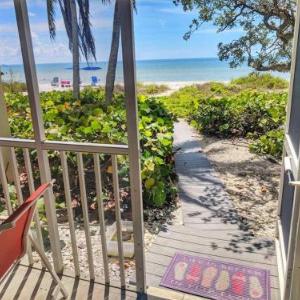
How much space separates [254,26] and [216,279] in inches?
192

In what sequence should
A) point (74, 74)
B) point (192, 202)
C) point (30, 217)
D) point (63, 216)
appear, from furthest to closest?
point (192, 202), point (63, 216), point (74, 74), point (30, 217)

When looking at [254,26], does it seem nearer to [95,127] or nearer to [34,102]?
[95,127]

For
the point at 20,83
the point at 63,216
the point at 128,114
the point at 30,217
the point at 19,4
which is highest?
the point at 19,4

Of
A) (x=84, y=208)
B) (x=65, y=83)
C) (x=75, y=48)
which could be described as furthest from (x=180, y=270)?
(x=75, y=48)

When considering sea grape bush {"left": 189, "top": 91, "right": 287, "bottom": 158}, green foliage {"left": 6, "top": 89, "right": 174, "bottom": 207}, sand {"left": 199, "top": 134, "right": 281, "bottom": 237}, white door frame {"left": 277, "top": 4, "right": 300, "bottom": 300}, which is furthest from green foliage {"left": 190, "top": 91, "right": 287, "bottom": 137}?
white door frame {"left": 277, "top": 4, "right": 300, "bottom": 300}

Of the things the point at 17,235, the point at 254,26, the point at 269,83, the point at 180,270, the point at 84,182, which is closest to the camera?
the point at 17,235

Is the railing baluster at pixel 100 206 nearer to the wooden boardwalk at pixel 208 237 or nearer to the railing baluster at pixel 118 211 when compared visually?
the railing baluster at pixel 118 211

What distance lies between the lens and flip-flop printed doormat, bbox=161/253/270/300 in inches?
78.9

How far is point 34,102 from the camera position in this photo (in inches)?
72.1

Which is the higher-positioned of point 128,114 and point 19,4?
point 19,4

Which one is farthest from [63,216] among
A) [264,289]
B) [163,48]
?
[163,48]

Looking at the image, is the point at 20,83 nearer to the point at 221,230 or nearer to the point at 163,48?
the point at 221,230

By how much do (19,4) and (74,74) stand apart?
0.46 meters

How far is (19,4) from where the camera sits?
1.68 m
